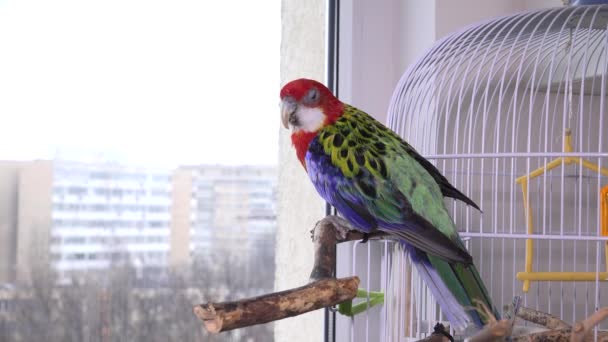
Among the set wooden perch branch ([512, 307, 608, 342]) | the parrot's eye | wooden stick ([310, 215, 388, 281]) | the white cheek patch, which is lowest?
wooden perch branch ([512, 307, 608, 342])

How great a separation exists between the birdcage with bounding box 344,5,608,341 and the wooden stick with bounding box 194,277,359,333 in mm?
590

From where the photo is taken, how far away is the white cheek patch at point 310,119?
43.8 inches

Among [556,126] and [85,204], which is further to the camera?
[556,126]

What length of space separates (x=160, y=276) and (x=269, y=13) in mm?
649

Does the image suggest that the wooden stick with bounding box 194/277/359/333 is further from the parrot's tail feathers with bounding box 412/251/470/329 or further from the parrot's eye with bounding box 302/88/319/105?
the parrot's eye with bounding box 302/88/319/105

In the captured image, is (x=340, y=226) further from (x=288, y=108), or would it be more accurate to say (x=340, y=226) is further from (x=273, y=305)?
(x=273, y=305)

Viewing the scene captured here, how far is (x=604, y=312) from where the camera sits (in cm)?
62

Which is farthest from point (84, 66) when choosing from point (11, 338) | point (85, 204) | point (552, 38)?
point (552, 38)

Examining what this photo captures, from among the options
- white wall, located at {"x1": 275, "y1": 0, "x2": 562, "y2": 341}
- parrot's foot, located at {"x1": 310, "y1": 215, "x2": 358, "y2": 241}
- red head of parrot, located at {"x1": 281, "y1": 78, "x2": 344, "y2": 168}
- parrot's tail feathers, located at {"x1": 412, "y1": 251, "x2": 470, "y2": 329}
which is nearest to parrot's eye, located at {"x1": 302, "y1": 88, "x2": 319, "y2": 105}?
red head of parrot, located at {"x1": 281, "y1": 78, "x2": 344, "y2": 168}

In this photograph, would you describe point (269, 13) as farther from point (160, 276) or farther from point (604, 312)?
point (604, 312)

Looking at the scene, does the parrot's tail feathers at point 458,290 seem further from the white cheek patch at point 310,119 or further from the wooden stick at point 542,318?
the white cheek patch at point 310,119

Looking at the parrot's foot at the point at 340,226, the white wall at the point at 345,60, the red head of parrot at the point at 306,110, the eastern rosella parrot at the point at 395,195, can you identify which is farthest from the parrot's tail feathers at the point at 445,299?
the white wall at the point at 345,60

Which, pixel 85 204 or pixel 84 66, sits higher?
pixel 84 66

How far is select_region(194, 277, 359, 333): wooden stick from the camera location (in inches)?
23.0
